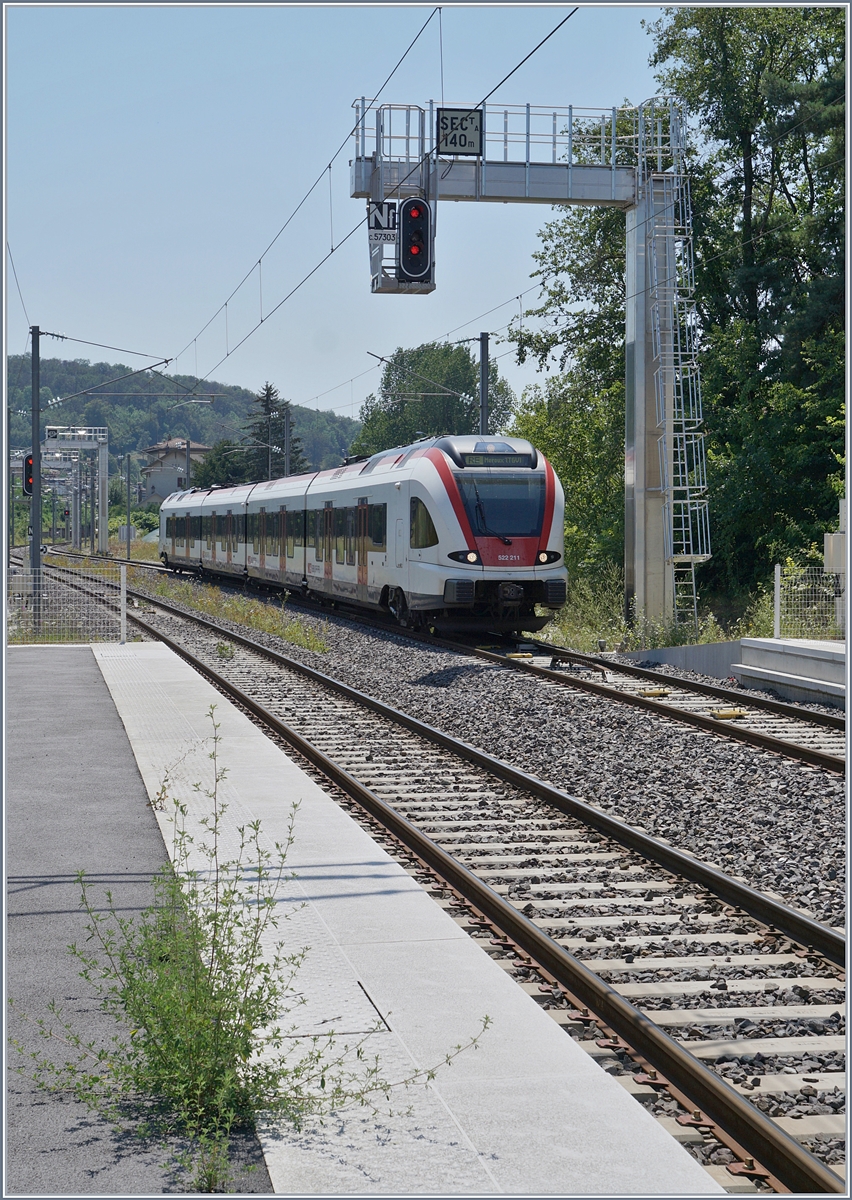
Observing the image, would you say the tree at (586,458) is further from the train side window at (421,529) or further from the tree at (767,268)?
the train side window at (421,529)

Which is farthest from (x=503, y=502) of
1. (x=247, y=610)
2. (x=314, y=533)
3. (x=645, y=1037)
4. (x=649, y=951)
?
(x=645, y=1037)

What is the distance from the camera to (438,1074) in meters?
4.72

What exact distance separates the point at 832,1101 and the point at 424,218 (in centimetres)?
1506

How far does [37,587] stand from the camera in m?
A: 24.3

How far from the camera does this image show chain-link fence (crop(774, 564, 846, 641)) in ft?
56.9

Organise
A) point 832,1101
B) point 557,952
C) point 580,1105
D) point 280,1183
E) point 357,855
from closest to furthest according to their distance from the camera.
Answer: point 280,1183
point 580,1105
point 832,1101
point 557,952
point 357,855

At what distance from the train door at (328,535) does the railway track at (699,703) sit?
7.81m

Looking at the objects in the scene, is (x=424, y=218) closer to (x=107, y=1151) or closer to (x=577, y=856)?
(x=577, y=856)

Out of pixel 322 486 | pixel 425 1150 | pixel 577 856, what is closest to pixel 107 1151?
pixel 425 1150

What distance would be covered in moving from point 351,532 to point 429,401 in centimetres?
10478

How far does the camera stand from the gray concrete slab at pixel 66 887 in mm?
3969

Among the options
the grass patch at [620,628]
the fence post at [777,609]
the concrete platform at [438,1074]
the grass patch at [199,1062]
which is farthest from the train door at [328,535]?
the grass patch at [199,1062]

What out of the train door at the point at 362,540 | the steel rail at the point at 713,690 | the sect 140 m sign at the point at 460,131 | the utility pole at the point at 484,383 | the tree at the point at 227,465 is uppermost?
the tree at the point at 227,465

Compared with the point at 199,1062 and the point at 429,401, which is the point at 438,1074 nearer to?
the point at 199,1062
